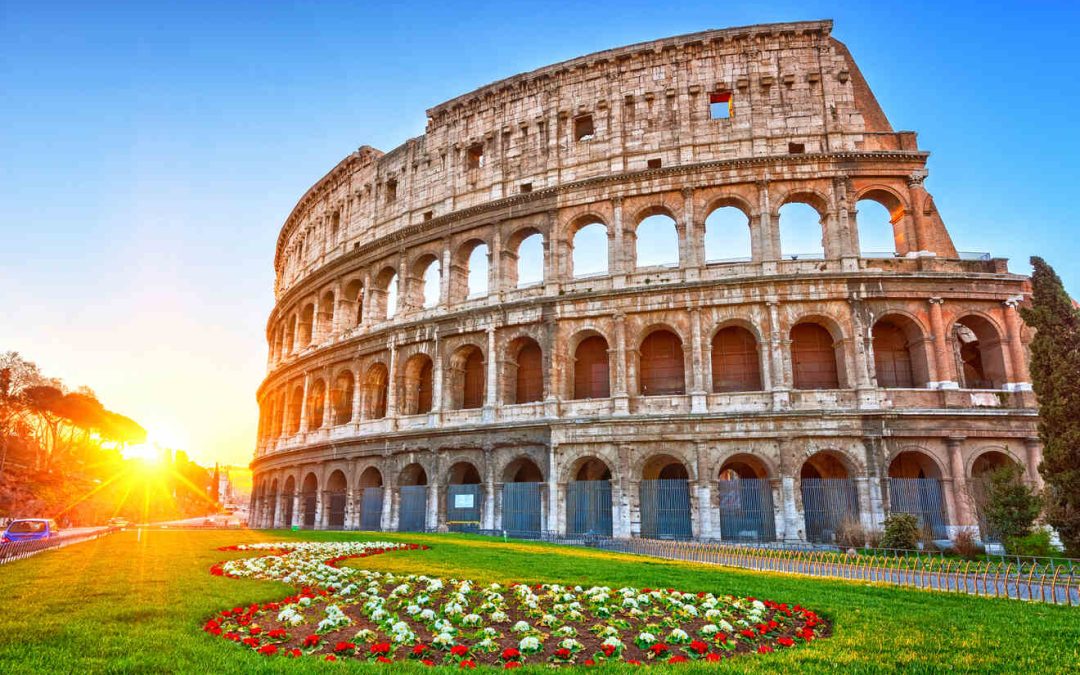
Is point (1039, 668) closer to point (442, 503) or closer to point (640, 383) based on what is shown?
point (640, 383)

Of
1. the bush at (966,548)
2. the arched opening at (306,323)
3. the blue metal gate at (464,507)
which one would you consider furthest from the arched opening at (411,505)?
the bush at (966,548)

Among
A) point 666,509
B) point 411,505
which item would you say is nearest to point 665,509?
point 666,509

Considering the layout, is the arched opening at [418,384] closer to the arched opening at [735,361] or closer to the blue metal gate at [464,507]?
the blue metal gate at [464,507]

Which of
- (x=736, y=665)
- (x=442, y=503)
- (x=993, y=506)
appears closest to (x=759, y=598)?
(x=736, y=665)

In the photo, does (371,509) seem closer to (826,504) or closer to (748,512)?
(748,512)

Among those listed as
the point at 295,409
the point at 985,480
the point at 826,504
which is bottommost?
the point at 826,504

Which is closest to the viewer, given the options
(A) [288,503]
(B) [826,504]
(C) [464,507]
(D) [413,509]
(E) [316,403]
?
(B) [826,504]

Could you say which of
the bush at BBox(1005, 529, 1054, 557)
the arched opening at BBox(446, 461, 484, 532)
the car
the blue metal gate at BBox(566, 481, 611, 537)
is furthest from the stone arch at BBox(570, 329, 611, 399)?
the car
